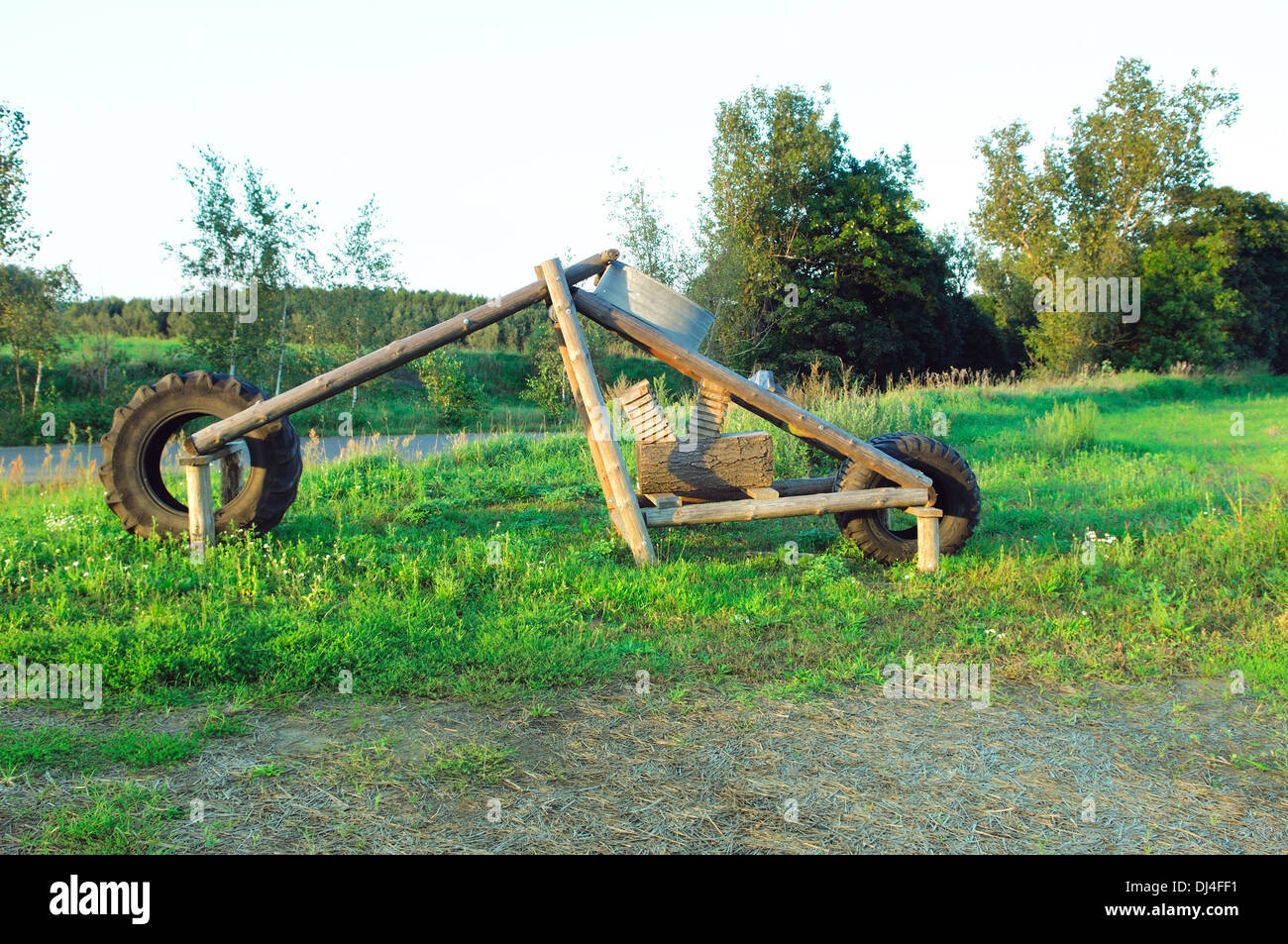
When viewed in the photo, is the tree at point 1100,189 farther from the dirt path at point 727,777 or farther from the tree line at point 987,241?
the dirt path at point 727,777

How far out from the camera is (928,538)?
733 centimetres

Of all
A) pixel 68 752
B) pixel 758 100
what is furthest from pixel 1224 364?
pixel 68 752

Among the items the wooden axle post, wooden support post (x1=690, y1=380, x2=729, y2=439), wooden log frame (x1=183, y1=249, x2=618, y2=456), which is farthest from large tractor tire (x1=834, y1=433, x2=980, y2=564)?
the wooden axle post

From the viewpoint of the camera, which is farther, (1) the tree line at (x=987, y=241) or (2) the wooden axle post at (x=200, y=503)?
(1) the tree line at (x=987, y=241)

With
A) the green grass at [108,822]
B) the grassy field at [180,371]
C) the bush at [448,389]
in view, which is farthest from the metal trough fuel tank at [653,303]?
the bush at [448,389]

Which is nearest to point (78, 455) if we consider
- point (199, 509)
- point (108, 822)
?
point (199, 509)

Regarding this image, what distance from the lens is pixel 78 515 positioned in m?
8.59

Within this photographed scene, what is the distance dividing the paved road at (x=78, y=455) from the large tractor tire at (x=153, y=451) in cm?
378

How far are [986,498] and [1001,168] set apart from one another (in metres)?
35.4

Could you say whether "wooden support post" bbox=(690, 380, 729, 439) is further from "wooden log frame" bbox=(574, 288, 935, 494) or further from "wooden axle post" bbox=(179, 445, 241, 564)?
"wooden axle post" bbox=(179, 445, 241, 564)

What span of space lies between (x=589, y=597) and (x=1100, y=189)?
4051 centimetres

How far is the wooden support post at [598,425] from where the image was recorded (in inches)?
276

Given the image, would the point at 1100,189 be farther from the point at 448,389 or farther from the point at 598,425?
the point at 598,425
